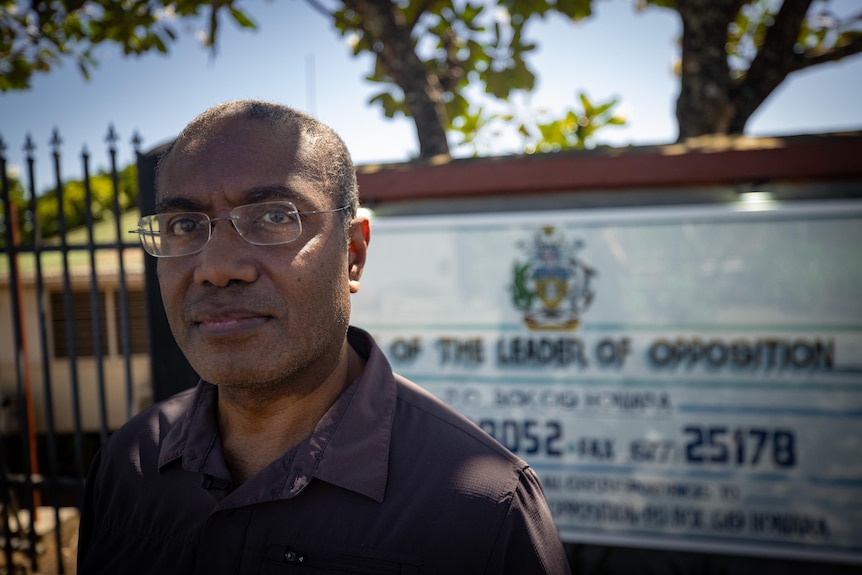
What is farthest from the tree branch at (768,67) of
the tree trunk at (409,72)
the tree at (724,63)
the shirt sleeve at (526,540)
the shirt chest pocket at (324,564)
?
the shirt chest pocket at (324,564)

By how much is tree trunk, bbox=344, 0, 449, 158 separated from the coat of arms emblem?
187 centimetres

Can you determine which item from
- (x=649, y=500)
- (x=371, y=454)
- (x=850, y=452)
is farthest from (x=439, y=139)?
(x=371, y=454)

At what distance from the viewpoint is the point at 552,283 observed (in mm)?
3377

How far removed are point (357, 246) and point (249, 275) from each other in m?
0.36

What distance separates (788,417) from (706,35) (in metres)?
2.99

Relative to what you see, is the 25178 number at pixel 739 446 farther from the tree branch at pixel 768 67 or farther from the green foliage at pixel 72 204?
the green foliage at pixel 72 204

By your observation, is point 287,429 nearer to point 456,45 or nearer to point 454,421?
point 454,421

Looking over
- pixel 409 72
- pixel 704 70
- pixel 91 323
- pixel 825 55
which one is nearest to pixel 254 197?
pixel 409 72

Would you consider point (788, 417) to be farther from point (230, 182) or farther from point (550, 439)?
point (230, 182)

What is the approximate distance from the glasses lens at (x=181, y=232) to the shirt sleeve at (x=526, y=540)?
990 millimetres

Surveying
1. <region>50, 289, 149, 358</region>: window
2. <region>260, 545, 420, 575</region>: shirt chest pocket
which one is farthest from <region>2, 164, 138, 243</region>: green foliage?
<region>260, 545, 420, 575</region>: shirt chest pocket

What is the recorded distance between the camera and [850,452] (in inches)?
120

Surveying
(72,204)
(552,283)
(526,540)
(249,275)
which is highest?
(72,204)

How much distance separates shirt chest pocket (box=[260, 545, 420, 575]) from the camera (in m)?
1.30
